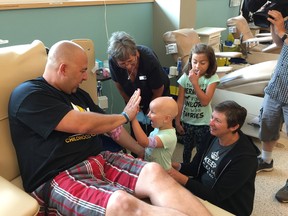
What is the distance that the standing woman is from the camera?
5.69 ft

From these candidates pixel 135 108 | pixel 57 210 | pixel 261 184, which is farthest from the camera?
pixel 261 184

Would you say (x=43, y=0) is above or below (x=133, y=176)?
above

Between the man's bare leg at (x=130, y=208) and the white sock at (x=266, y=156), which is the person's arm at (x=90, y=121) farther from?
the white sock at (x=266, y=156)

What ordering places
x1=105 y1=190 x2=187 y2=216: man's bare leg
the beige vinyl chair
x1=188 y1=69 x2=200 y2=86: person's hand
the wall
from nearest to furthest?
x1=105 y1=190 x2=187 y2=216: man's bare leg → x1=188 y1=69 x2=200 y2=86: person's hand → the wall → the beige vinyl chair

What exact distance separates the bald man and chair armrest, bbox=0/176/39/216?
182 millimetres

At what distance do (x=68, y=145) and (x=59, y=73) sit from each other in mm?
350

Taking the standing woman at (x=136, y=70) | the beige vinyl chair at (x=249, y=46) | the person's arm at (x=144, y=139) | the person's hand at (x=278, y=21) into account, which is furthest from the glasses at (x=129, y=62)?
the beige vinyl chair at (x=249, y=46)

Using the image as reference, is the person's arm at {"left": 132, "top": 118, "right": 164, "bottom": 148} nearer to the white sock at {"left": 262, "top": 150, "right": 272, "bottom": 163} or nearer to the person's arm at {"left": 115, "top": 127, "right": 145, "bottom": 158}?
the person's arm at {"left": 115, "top": 127, "right": 145, "bottom": 158}

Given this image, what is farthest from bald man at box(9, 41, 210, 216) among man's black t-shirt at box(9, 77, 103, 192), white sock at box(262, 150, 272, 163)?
white sock at box(262, 150, 272, 163)

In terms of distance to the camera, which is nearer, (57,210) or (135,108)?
(57,210)

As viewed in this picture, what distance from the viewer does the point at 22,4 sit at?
6.34ft

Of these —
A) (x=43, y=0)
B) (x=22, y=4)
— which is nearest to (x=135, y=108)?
(x=22, y=4)

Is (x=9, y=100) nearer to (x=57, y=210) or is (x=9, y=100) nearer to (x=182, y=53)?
(x=57, y=210)

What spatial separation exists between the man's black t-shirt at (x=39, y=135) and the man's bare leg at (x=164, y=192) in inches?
13.5
